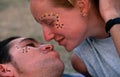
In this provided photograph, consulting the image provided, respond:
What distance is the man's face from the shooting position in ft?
A: 6.49

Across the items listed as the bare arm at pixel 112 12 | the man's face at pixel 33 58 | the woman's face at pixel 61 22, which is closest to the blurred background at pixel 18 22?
the man's face at pixel 33 58

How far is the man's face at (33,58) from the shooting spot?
1978mm

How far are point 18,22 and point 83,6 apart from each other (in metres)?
2.56

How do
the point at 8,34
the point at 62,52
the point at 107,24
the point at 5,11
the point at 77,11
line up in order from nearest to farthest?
the point at 107,24, the point at 77,11, the point at 62,52, the point at 8,34, the point at 5,11

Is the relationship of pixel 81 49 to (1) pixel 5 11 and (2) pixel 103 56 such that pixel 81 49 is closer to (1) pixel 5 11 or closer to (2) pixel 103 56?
(2) pixel 103 56

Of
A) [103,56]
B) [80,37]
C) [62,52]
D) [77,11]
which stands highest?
[77,11]

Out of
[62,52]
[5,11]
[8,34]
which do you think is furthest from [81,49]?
[5,11]

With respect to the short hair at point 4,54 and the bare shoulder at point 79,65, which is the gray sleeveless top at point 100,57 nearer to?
the bare shoulder at point 79,65

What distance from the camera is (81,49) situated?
219cm

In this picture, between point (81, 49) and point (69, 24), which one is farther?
point (81, 49)

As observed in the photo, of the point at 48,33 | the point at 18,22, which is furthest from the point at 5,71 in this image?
the point at 18,22

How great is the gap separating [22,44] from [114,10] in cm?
58

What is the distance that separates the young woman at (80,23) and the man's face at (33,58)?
4.1 inches

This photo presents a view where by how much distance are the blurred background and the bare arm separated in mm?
1747
